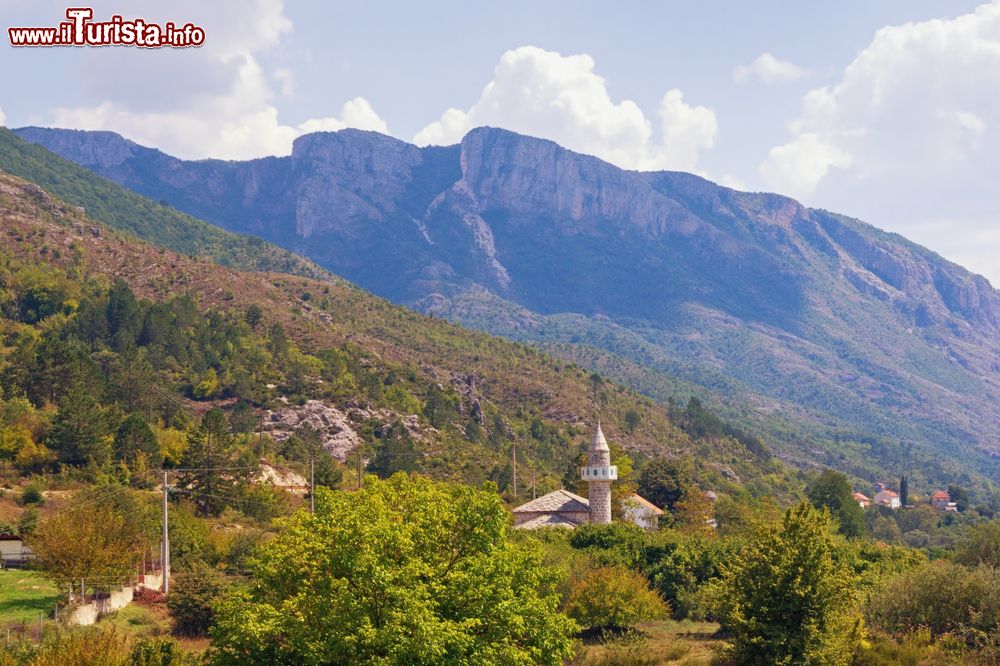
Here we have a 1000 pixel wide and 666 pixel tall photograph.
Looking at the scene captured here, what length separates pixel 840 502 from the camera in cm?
9912

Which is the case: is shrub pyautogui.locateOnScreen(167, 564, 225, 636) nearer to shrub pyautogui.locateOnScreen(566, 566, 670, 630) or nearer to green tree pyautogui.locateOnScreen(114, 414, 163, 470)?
shrub pyautogui.locateOnScreen(566, 566, 670, 630)

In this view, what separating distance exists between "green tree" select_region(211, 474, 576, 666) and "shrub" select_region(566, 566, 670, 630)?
19527mm

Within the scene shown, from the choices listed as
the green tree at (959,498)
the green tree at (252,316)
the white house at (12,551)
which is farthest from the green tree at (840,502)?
the green tree at (959,498)

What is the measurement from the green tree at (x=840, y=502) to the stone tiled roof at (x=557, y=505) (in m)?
29.6

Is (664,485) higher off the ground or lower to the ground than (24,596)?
higher

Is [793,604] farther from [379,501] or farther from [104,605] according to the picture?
[104,605]

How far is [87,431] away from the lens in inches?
2896

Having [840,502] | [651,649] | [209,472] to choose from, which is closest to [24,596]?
[209,472]

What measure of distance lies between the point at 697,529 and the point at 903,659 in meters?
40.7

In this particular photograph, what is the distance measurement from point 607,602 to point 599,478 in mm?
20627

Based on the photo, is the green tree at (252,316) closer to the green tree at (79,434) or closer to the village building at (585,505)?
the green tree at (79,434)

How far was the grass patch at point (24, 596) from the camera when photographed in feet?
146

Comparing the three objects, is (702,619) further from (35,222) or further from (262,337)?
(35,222)

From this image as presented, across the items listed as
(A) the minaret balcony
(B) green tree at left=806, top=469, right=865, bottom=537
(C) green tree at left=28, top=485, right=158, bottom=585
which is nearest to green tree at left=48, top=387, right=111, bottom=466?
(C) green tree at left=28, top=485, right=158, bottom=585
